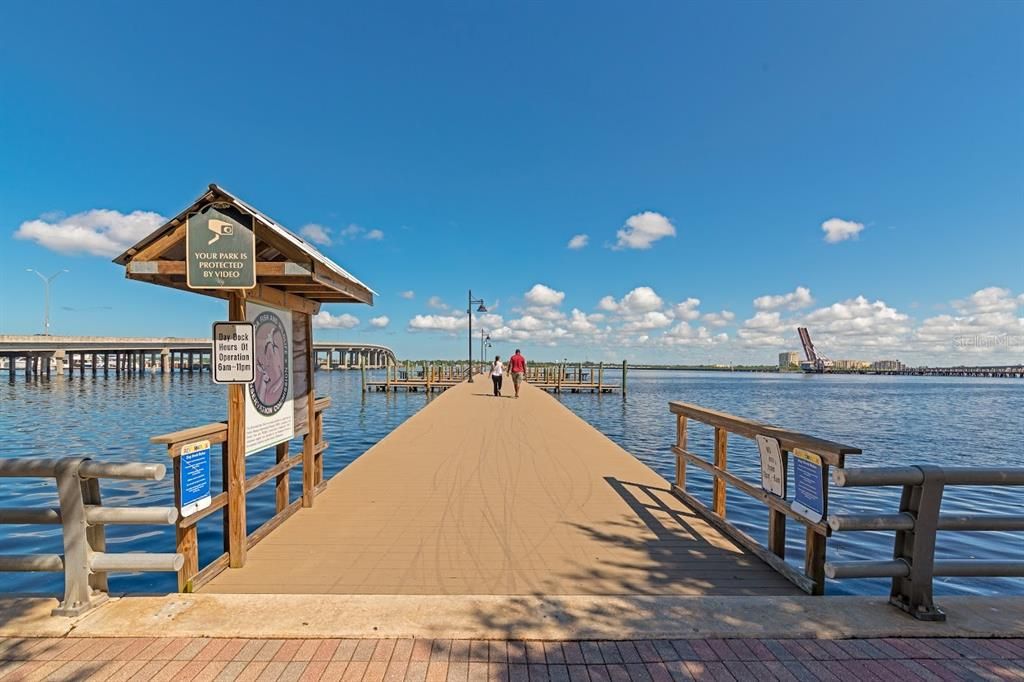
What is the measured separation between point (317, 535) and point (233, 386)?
1.72 meters

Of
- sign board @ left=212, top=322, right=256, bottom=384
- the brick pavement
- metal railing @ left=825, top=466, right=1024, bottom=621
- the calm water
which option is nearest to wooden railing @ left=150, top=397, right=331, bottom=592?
sign board @ left=212, top=322, right=256, bottom=384

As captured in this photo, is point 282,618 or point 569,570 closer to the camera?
point 282,618

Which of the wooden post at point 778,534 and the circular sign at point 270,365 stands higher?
the circular sign at point 270,365

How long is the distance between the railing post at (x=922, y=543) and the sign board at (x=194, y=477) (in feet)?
15.5

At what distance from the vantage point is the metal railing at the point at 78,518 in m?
2.95

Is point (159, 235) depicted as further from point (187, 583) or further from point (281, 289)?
point (187, 583)

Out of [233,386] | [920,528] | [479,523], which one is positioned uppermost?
[233,386]

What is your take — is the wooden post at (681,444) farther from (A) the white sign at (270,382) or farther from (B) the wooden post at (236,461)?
A: (B) the wooden post at (236,461)

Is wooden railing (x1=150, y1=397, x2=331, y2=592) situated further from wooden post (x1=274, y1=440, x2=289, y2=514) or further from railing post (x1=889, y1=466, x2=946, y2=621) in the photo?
railing post (x1=889, y1=466, x2=946, y2=621)

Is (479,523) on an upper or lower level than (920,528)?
lower

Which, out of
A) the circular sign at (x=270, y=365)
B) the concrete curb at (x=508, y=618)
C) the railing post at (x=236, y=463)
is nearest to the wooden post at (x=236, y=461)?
the railing post at (x=236, y=463)

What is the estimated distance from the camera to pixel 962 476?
9.91ft

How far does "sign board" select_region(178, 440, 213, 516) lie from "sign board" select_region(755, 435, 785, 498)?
4.30 meters

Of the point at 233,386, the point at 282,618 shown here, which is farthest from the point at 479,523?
the point at 233,386
